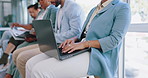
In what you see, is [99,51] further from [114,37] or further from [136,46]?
[136,46]

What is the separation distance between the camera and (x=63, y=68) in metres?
0.89

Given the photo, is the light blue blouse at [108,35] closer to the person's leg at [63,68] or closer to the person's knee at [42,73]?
the person's leg at [63,68]

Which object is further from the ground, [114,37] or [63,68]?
[114,37]

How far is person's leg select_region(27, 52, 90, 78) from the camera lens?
34.6 inches

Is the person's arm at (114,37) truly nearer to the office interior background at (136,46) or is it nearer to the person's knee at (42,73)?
the person's knee at (42,73)

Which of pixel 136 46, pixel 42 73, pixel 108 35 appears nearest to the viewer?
pixel 42 73

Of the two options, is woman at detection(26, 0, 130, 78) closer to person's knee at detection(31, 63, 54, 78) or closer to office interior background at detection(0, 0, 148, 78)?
person's knee at detection(31, 63, 54, 78)

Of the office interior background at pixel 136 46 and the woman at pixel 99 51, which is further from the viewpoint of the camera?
the office interior background at pixel 136 46

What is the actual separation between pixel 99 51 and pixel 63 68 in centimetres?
26

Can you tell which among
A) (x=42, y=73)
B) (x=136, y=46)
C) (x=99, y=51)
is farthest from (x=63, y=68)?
(x=136, y=46)

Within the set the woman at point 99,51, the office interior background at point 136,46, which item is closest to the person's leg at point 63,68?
the woman at point 99,51

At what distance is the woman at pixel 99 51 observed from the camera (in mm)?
895

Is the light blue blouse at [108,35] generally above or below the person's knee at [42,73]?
above

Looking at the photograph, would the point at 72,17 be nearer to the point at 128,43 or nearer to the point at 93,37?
the point at 93,37
